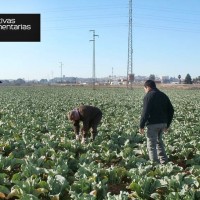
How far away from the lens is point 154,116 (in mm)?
8609

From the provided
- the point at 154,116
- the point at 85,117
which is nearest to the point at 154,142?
the point at 154,116

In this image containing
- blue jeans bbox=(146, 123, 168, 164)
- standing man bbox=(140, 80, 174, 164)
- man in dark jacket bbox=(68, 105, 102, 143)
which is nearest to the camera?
standing man bbox=(140, 80, 174, 164)

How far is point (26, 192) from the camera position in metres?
6.17

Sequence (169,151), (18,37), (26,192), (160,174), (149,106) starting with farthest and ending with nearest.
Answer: (18,37) → (169,151) → (149,106) → (160,174) → (26,192)

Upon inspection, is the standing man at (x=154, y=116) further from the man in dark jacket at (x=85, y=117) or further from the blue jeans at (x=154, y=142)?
the man in dark jacket at (x=85, y=117)

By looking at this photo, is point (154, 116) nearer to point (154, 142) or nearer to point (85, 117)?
point (154, 142)

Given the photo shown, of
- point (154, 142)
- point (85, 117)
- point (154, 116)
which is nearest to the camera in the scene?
point (154, 116)

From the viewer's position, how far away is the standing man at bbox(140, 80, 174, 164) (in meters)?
8.52

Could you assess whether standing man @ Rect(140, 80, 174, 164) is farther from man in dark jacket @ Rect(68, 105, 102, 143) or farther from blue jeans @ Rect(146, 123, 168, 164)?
man in dark jacket @ Rect(68, 105, 102, 143)

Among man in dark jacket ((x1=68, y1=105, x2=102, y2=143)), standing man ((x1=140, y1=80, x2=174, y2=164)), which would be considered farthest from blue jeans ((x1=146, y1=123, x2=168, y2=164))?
man in dark jacket ((x1=68, y1=105, x2=102, y2=143))

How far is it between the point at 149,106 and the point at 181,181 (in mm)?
2366

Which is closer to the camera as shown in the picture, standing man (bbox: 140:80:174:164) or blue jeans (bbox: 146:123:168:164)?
standing man (bbox: 140:80:174:164)

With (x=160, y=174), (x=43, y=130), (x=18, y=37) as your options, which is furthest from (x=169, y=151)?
(x=18, y=37)

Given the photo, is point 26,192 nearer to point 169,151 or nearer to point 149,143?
point 149,143
